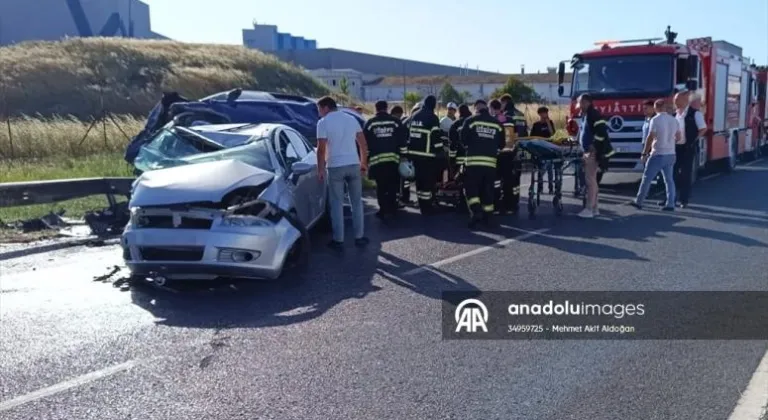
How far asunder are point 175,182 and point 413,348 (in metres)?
3.41

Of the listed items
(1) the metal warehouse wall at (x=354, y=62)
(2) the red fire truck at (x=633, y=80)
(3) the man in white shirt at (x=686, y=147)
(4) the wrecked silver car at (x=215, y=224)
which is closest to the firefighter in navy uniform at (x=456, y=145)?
(3) the man in white shirt at (x=686, y=147)

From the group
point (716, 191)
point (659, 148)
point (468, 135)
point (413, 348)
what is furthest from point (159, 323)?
point (716, 191)

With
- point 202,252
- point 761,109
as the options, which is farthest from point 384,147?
point 761,109

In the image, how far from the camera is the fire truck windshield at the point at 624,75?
54.0ft

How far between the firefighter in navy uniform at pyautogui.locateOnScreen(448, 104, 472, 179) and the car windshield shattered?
373 cm

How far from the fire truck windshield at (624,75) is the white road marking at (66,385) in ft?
42.6

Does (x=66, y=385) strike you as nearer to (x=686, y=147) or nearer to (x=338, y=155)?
(x=338, y=155)

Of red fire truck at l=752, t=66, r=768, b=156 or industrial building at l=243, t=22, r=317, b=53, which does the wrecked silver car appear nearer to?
red fire truck at l=752, t=66, r=768, b=156

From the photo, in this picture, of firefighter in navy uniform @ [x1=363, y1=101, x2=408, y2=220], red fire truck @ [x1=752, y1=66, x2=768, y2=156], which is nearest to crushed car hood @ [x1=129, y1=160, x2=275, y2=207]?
firefighter in navy uniform @ [x1=363, y1=101, x2=408, y2=220]

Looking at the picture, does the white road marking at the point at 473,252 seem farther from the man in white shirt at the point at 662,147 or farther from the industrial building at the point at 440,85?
the industrial building at the point at 440,85

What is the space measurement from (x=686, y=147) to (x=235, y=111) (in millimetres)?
8056

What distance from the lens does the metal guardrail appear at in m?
11.8

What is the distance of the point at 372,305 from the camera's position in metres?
7.48

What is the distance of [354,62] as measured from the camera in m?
106
